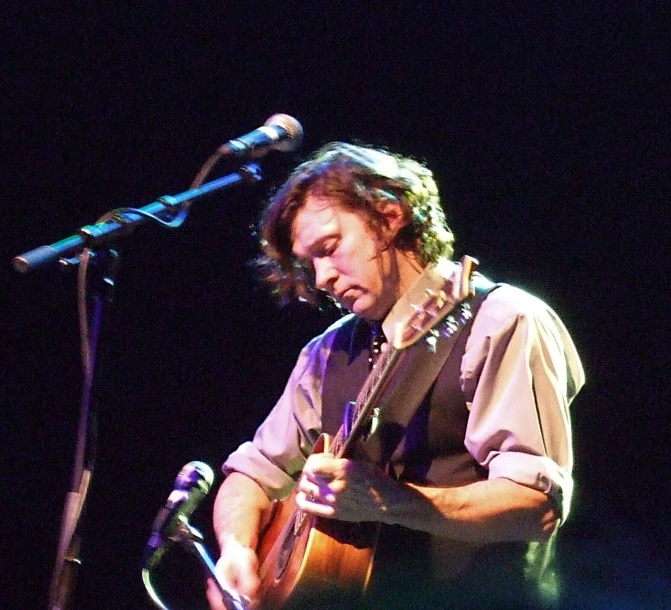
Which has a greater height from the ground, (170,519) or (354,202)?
(354,202)

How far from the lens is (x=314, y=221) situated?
2.20m

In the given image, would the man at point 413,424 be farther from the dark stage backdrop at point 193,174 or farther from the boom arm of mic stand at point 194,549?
the dark stage backdrop at point 193,174

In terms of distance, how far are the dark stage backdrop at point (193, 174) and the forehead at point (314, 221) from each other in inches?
39.4

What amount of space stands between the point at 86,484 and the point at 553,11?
2.33 m

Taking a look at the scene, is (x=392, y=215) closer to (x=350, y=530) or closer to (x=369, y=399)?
(x=369, y=399)

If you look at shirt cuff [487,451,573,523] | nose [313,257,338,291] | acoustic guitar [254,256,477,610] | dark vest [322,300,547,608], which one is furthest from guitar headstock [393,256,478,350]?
nose [313,257,338,291]

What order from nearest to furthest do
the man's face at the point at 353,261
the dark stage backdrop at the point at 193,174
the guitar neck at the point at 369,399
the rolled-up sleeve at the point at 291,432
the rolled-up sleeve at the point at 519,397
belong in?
1. the guitar neck at the point at 369,399
2. the rolled-up sleeve at the point at 519,397
3. the man's face at the point at 353,261
4. the rolled-up sleeve at the point at 291,432
5. the dark stage backdrop at the point at 193,174

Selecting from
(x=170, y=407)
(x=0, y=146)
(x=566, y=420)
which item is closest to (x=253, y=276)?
(x=170, y=407)

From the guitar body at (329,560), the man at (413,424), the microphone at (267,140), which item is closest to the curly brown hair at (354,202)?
the man at (413,424)

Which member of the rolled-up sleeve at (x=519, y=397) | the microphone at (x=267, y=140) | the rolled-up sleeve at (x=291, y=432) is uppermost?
the microphone at (x=267, y=140)

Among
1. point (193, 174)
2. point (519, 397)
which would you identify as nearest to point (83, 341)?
point (519, 397)

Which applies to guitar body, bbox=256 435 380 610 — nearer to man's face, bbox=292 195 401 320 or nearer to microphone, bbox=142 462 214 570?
microphone, bbox=142 462 214 570

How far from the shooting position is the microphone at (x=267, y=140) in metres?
1.86

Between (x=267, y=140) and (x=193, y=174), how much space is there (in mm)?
1561
